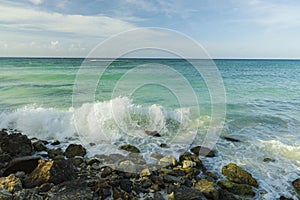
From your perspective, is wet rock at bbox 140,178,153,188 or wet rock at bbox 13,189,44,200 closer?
wet rock at bbox 13,189,44,200

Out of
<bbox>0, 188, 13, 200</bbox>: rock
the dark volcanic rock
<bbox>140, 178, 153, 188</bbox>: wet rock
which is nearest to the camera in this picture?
<bbox>0, 188, 13, 200</bbox>: rock

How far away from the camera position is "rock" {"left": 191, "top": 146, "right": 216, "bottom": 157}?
20.5ft

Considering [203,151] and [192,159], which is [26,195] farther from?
[203,151]

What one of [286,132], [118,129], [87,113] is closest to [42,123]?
[87,113]

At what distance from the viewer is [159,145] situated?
6.93 m

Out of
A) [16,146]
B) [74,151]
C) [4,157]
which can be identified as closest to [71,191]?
[74,151]

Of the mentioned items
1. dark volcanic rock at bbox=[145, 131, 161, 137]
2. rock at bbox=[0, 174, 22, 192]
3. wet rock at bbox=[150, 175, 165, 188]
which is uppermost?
rock at bbox=[0, 174, 22, 192]

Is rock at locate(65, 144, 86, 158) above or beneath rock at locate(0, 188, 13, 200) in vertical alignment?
beneath

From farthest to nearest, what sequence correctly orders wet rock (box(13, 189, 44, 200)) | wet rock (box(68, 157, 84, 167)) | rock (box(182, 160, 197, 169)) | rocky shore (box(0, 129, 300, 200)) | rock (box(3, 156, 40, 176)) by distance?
rock (box(182, 160, 197, 169)) < wet rock (box(68, 157, 84, 167)) < rock (box(3, 156, 40, 176)) < rocky shore (box(0, 129, 300, 200)) < wet rock (box(13, 189, 44, 200))

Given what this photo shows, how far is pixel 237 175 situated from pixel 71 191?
3.40 m

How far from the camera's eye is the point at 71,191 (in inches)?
153

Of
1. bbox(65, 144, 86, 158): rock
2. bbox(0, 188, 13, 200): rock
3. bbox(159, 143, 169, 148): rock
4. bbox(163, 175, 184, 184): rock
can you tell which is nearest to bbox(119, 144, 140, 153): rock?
bbox(159, 143, 169, 148): rock

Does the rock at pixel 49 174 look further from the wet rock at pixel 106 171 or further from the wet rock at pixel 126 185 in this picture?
the wet rock at pixel 126 185

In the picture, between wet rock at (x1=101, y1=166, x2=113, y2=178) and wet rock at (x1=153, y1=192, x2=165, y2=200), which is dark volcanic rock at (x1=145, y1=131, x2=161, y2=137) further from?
wet rock at (x1=153, y1=192, x2=165, y2=200)
